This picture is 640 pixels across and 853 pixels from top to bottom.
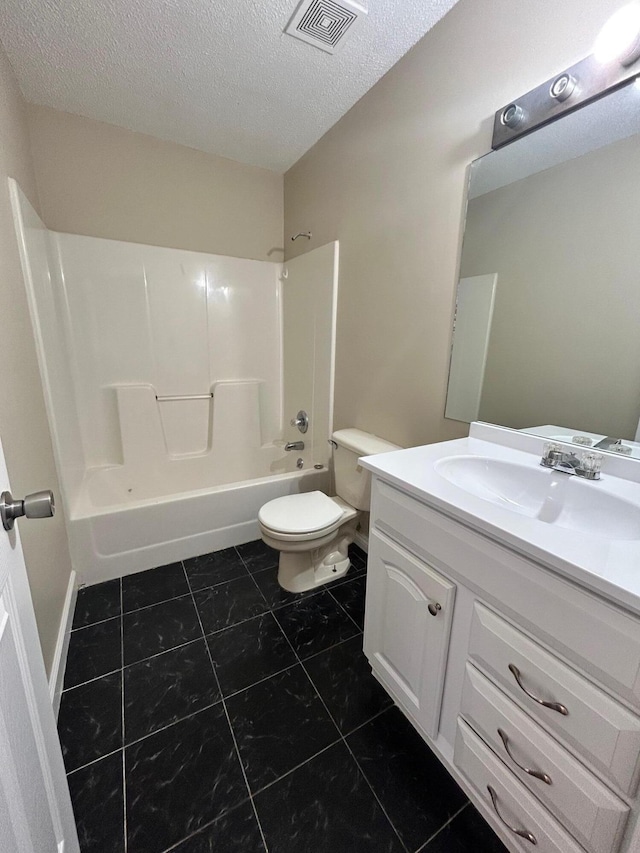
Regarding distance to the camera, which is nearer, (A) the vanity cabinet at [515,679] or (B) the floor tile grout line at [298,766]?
(A) the vanity cabinet at [515,679]

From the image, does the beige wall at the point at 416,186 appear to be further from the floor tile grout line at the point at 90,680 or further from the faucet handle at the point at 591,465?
the floor tile grout line at the point at 90,680

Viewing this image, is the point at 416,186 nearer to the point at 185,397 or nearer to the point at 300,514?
the point at 300,514

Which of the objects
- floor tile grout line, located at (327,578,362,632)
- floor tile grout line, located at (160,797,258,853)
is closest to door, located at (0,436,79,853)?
floor tile grout line, located at (160,797,258,853)

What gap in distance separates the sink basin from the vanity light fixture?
1031mm

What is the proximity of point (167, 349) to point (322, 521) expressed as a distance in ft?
5.24

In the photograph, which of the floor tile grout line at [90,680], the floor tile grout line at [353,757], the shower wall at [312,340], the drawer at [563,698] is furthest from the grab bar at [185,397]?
the drawer at [563,698]

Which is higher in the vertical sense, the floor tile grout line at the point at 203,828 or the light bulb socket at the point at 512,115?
the light bulb socket at the point at 512,115

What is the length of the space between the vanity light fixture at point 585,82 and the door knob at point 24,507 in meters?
1.58

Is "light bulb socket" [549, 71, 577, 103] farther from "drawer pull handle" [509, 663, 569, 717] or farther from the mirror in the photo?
"drawer pull handle" [509, 663, 569, 717]

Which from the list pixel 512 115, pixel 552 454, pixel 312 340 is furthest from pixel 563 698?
pixel 312 340

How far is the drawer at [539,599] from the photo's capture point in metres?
0.54

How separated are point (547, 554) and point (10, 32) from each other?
2.48 metres

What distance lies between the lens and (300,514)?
1.60m

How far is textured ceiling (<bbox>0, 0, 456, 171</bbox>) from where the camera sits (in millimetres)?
1260
